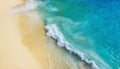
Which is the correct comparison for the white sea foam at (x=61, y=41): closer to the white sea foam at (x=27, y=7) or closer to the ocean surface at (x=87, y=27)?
the ocean surface at (x=87, y=27)

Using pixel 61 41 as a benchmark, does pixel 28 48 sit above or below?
below

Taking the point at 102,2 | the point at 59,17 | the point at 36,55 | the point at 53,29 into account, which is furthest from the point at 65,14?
the point at 36,55

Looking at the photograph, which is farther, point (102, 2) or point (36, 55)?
point (102, 2)

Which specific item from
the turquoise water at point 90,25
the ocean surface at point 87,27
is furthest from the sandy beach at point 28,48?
the turquoise water at point 90,25

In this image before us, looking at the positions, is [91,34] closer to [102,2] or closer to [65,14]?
[65,14]

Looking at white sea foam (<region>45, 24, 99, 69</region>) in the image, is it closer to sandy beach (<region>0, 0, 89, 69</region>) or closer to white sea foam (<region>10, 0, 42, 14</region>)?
sandy beach (<region>0, 0, 89, 69</region>)

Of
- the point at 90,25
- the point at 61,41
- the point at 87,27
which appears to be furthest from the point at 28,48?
the point at 90,25

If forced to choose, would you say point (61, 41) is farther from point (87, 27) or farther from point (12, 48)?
point (12, 48)

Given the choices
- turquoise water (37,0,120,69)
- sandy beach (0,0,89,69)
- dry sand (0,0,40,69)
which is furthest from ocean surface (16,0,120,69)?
dry sand (0,0,40,69)
